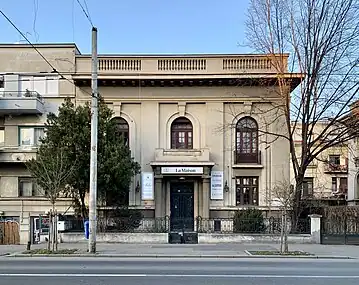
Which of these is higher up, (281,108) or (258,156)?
(281,108)

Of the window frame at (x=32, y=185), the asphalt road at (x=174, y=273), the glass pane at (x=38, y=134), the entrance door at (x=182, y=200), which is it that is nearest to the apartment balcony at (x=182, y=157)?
the entrance door at (x=182, y=200)

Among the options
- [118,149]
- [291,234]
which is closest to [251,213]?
[291,234]

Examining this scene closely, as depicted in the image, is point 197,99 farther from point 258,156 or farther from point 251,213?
point 251,213

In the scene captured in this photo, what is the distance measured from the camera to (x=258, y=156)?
107ft

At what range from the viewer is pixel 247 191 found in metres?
32.4

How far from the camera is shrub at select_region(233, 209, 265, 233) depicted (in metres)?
26.5

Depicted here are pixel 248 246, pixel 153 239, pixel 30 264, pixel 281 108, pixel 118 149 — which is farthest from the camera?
pixel 281 108

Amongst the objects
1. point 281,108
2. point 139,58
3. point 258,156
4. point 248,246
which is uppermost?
point 139,58

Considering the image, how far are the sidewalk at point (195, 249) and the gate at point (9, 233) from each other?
10.1 ft

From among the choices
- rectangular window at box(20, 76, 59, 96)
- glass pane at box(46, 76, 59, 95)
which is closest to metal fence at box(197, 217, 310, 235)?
glass pane at box(46, 76, 59, 95)

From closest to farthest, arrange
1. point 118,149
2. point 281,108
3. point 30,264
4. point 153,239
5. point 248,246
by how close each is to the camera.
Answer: point 30,264, point 248,246, point 153,239, point 118,149, point 281,108

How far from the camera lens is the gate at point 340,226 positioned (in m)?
24.7

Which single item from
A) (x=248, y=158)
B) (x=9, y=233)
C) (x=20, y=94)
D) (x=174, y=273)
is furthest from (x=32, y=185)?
(x=174, y=273)

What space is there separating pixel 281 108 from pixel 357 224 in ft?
27.7
